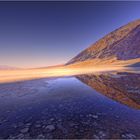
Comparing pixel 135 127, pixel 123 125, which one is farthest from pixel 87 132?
pixel 135 127

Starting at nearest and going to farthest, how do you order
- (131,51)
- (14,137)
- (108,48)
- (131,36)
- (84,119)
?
(14,137) → (84,119) → (131,51) → (131,36) → (108,48)

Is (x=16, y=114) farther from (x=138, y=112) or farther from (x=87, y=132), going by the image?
(x=138, y=112)

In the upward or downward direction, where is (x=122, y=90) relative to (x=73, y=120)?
upward

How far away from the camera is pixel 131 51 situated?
6412 centimetres

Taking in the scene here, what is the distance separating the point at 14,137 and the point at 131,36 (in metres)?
82.3

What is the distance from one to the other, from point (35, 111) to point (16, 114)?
73 centimetres

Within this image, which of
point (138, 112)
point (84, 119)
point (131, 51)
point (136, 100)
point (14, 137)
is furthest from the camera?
point (131, 51)

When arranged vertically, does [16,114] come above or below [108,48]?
below

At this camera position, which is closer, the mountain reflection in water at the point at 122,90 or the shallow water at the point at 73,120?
the shallow water at the point at 73,120

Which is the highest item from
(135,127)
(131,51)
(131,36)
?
(131,36)

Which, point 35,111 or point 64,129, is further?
point 35,111

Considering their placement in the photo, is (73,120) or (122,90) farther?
(122,90)

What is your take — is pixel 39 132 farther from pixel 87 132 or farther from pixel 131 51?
pixel 131 51

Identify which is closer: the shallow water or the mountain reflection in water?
the shallow water
